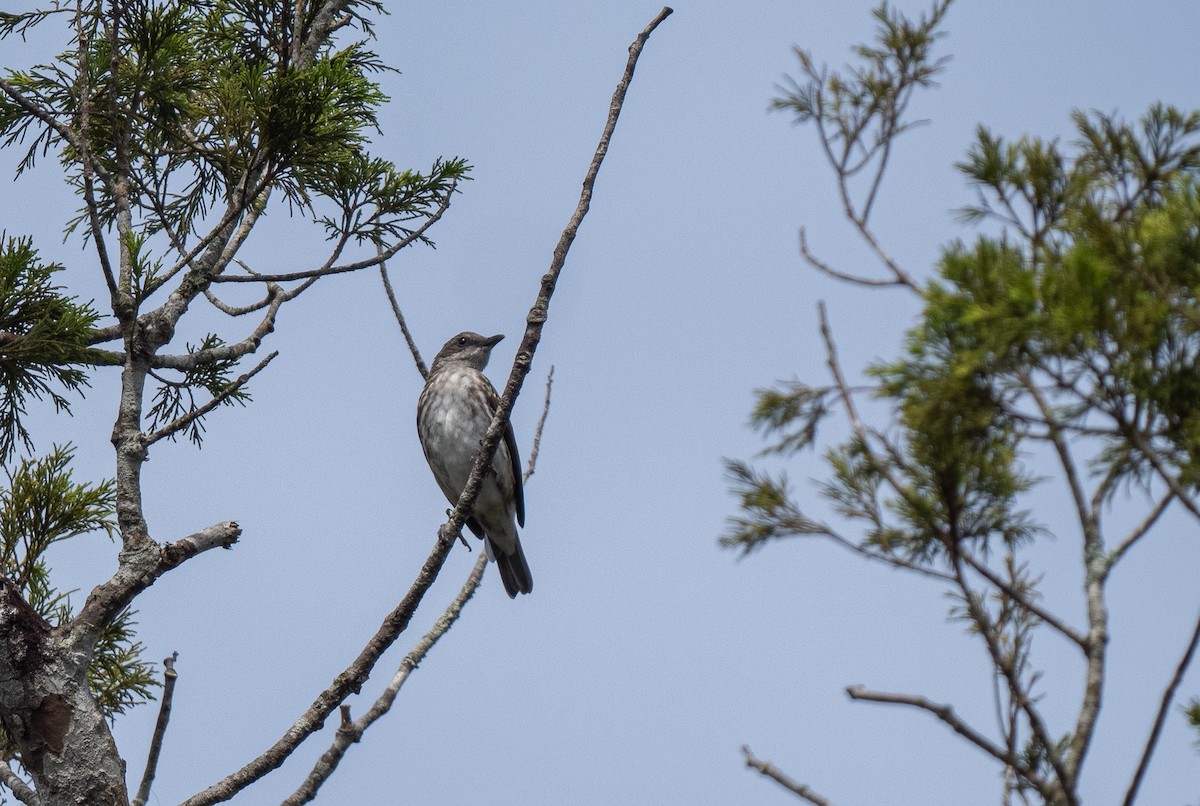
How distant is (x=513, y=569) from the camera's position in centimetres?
877

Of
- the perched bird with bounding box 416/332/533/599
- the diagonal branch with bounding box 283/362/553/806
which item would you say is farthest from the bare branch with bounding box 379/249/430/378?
the perched bird with bounding box 416/332/533/599

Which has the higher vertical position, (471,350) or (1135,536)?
(471,350)

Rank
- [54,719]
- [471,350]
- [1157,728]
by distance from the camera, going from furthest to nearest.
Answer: [471,350]
[54,719]
[1157,728]

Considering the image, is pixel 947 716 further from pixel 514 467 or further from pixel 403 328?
pixel 514 467

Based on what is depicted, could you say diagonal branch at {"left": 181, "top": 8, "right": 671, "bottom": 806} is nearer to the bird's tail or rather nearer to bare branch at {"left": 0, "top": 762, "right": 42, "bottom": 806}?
bare branch at {"left": 0, "top": 762, "right": 42, "bottom": 806}

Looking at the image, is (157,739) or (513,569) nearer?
(157,739)

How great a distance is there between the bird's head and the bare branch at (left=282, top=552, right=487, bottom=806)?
4.78 m

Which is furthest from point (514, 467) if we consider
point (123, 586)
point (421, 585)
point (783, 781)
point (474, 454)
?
point (783, 781)

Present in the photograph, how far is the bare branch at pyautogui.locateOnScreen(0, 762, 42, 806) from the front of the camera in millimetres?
3930

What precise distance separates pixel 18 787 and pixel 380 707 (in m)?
1.12

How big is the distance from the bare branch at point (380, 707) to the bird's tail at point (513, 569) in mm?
4013

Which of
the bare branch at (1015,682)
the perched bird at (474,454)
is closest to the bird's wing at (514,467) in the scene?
the perched bird at (474,454)

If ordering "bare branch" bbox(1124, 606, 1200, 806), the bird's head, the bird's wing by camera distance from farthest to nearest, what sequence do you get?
1. the bird's head
2. the bird's wing
3. "bare branch" bbox(1124, 606, 1200, 806)

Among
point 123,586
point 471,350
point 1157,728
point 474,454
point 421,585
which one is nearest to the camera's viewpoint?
point 1157,728
